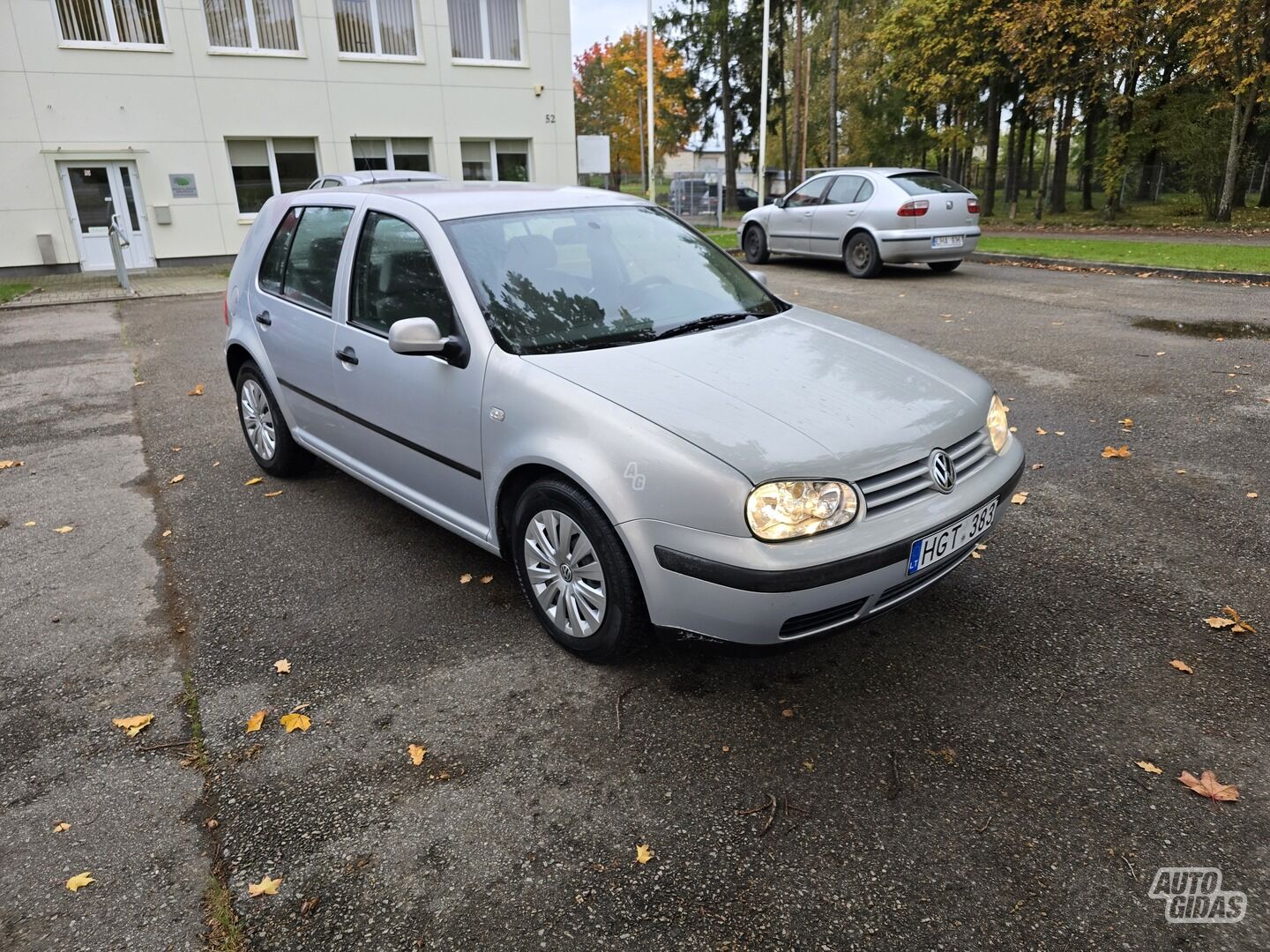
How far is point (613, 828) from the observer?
2.46m

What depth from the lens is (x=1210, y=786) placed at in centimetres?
253

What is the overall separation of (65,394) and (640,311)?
6788mm

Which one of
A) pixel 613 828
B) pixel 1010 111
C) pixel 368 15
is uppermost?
pixel 368 15

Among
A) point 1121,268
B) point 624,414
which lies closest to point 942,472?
point 624,414

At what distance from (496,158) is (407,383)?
20.4 m

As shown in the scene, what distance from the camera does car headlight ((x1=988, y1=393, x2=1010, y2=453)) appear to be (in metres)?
3.34

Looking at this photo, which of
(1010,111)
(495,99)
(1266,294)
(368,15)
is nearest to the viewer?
(1266,294)

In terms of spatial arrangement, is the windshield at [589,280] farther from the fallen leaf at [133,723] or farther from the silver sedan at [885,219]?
the silver sedan at [885,219]

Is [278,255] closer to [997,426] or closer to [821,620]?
[821,620]

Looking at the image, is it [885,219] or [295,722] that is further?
[885,219]

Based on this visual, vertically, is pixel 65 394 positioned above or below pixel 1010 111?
below

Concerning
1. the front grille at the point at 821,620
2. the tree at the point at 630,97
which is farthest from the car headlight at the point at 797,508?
the tree at the point at 630,97

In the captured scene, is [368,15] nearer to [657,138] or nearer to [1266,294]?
[1266,294]

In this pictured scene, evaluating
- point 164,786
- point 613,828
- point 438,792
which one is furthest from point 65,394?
point 613,828
